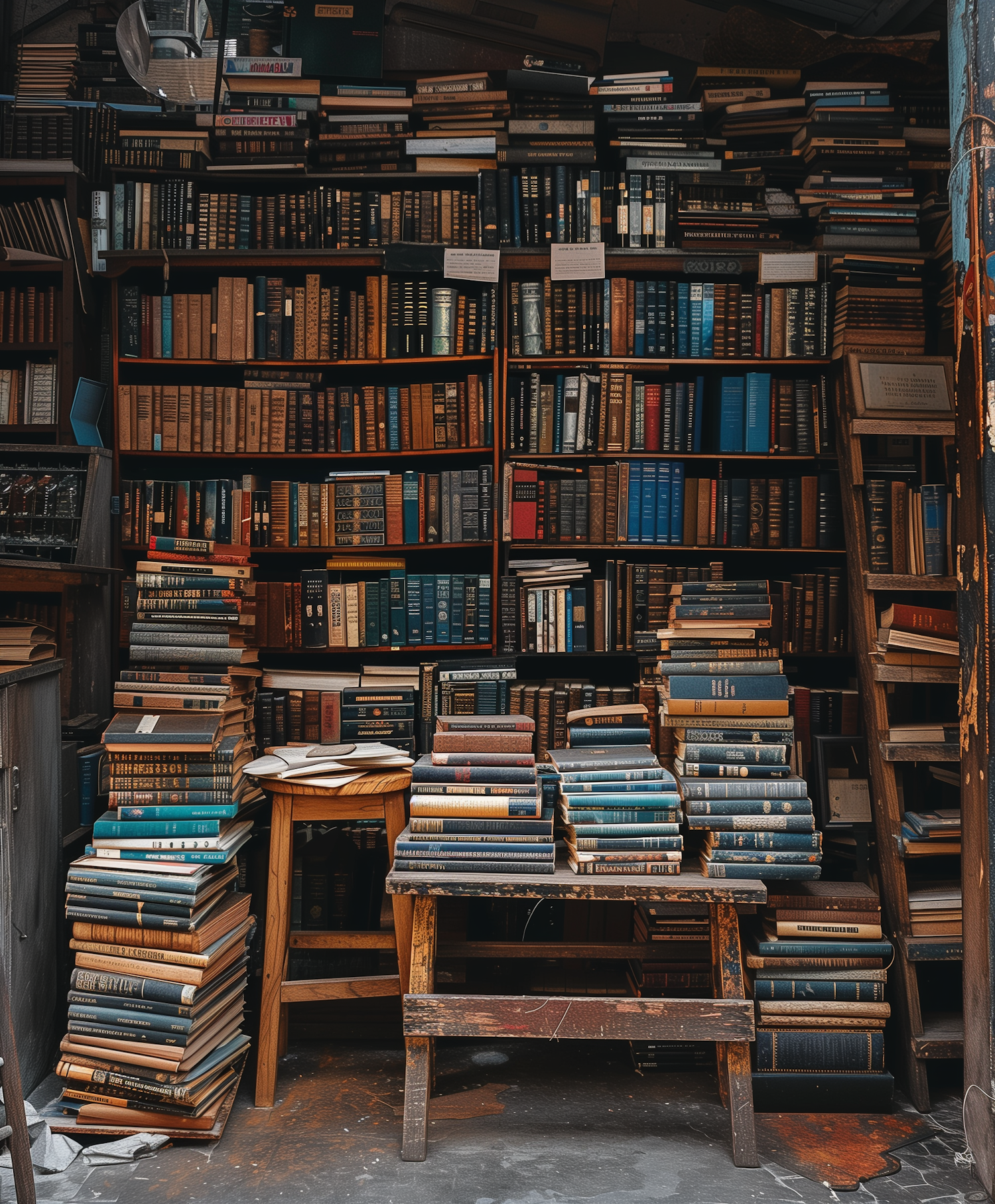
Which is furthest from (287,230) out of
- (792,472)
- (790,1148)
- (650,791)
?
(790,1148)

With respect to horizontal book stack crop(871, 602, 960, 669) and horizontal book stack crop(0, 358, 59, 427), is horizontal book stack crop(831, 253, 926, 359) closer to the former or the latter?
horizontal book stack crop(871, 602, 960, 669)

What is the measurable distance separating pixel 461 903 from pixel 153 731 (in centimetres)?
122

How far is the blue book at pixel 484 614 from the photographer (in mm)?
3488

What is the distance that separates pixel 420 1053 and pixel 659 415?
2222 mm

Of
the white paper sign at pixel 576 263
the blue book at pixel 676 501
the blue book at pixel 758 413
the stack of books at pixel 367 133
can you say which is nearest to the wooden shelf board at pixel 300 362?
the white paper sign at pixel 576 263

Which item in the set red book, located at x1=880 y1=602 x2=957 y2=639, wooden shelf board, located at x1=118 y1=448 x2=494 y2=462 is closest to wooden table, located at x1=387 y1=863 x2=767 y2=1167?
red book, located at x1=880 y1=602 x2=957 y2=639

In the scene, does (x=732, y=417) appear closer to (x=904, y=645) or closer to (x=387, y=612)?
(x=904, y=645)

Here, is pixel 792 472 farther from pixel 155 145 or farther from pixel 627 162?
pixel 155 145

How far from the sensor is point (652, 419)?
138 inches

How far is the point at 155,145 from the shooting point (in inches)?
140

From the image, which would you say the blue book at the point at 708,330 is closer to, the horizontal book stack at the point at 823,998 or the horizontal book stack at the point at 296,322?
the horizontal book stack at the point at 296,322

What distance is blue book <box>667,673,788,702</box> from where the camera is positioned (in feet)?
9.21

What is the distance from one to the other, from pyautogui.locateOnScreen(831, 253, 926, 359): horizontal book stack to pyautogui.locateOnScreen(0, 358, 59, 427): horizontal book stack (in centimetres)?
277

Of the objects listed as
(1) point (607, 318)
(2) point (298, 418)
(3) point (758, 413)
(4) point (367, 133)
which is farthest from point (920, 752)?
(4) point (367, 133)
